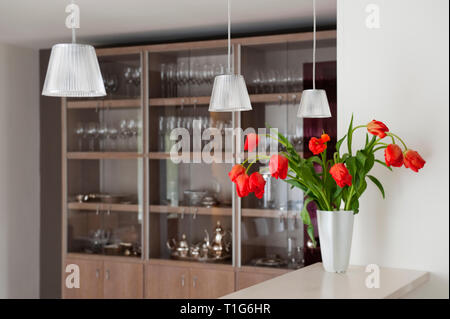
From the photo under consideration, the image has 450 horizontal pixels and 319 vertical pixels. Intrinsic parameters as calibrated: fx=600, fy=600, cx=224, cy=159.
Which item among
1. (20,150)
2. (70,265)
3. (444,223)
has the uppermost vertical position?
→ (20,150)

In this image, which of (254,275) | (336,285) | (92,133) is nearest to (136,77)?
(92,133)

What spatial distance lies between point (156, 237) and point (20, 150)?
155cm

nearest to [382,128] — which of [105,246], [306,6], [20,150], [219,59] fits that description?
[306,6]

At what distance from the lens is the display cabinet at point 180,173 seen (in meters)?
4.25

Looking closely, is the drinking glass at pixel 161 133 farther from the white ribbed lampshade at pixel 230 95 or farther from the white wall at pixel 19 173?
the white ribbed lampshade at pixel 230 95

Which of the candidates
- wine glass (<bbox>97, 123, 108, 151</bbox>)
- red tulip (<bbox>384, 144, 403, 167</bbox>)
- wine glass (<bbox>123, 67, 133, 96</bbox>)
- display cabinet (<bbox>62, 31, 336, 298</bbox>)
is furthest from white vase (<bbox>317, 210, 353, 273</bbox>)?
wine glass (<bbox>97, 123, 108, 151</bbox>)

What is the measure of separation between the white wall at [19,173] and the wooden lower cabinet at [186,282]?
1369 mm

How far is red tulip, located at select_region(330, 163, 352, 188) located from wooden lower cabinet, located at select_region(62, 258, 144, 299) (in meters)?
2.94

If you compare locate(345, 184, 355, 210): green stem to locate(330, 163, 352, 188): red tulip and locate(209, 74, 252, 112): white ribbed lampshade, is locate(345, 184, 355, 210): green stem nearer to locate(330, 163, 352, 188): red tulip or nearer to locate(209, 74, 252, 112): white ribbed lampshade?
locate(330, 163, 352, 188): red tulip

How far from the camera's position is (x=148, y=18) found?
13.4 ft

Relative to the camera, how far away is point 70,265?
4906mm

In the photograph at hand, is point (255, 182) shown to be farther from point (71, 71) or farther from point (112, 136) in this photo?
point (112, 136)

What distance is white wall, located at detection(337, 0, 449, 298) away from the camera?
2178mm

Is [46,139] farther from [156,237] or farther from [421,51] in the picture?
[421,51]
